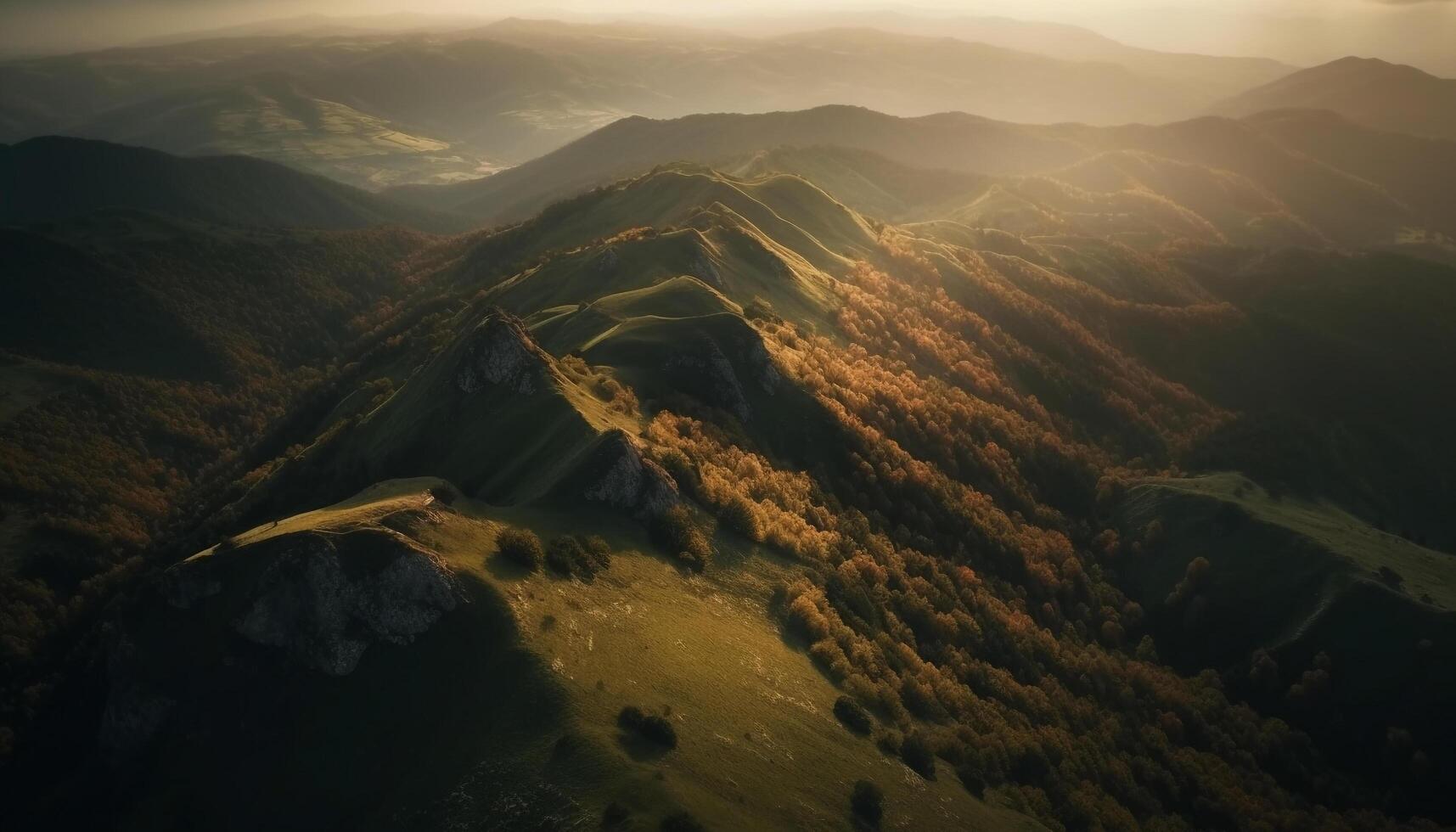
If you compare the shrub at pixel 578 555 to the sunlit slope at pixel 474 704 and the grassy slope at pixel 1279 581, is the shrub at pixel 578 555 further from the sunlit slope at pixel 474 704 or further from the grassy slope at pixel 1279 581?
the grassy slope at pixel 1279 581

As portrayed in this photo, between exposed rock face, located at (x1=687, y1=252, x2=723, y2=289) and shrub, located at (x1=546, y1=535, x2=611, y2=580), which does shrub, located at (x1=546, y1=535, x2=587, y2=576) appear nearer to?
shrub, located at (x1=546, y1=535, x2=611, y2=580)

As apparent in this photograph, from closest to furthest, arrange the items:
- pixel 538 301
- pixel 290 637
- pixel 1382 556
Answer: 1. pixel 290 637
2. pixel 1382 556
3. pixel 538 301

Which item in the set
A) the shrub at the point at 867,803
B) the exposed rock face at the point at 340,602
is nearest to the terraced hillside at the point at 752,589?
the exposed rock face at the point at 340,602

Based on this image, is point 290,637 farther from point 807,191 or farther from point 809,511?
point 807,191

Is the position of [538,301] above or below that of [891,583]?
above

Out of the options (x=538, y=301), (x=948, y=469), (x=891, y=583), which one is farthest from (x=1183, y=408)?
(x=538, y=301)

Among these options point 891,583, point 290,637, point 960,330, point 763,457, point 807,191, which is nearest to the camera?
point 290,637

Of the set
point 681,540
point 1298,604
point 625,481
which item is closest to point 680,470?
point 625,481

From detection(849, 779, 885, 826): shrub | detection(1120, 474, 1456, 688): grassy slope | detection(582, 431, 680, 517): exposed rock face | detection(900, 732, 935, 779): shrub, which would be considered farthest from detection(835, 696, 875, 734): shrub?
detection(1120, 474, 1456, 688): grassy slope
